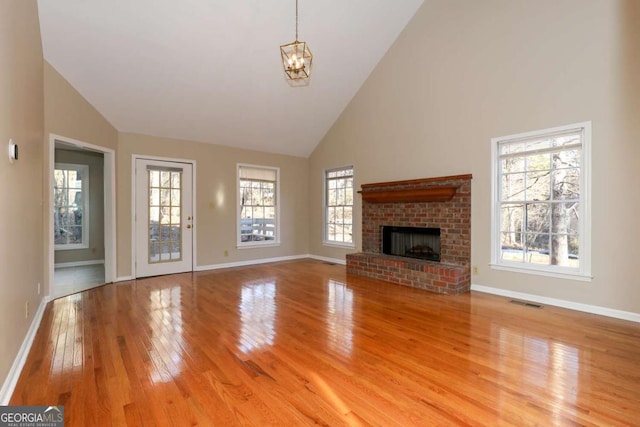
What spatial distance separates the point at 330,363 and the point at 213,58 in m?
4.42

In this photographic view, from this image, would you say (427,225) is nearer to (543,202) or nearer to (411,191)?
(411,191)

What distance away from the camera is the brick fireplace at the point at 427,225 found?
4.60 m

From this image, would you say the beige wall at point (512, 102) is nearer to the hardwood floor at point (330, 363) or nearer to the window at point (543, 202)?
the window at point (543, 202)

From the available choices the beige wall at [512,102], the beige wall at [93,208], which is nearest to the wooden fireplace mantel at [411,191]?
the beige wall at [512,102]

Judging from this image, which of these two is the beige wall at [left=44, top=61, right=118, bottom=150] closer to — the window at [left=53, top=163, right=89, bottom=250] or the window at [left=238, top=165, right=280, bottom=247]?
the window at [left=238, top=165, right=280, bottom=247]

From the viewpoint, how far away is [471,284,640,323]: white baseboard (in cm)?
338

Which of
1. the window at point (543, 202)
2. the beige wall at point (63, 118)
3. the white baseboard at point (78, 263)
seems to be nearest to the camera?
the window at point (543, 202)

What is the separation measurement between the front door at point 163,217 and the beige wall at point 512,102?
351 cm

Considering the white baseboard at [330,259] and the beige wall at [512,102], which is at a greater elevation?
the beige wall at [512,102]

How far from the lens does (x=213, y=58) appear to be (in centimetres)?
464

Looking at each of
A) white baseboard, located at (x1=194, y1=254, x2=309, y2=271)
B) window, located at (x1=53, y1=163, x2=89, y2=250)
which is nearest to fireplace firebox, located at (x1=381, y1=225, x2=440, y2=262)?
white baseboard, located at (x1=194, y1=254, x2=309, y2=271)

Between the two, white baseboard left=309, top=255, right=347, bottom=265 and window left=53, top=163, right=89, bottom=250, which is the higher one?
window left=53, top=163, right=89, bottom=250

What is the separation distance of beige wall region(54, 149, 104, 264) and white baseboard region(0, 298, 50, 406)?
4.18m

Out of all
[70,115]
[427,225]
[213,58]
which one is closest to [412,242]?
[427,225]
